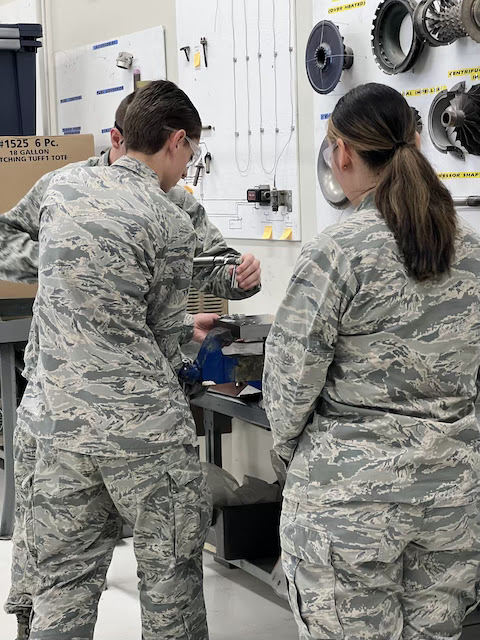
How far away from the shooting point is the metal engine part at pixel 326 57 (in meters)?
3.16

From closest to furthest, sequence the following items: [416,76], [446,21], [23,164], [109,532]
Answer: [109,532] → [446,21] → [416,76] → [23,164]

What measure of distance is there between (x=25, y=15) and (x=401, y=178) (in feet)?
14.7

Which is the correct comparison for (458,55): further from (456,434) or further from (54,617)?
(54,617)

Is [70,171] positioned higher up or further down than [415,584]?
higher up

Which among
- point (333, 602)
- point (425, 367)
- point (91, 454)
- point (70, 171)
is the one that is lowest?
point (333, 602)

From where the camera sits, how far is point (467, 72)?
2760 millimetres

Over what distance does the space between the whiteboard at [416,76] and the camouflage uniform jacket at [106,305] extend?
41.0 inches

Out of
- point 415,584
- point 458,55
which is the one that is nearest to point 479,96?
point 458,55

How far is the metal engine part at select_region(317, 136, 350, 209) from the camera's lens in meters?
3.32

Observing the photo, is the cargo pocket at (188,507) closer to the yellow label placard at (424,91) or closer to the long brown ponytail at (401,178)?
the long brown ponytail at (401,178)

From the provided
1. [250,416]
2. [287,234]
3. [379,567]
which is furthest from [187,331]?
[287,234]

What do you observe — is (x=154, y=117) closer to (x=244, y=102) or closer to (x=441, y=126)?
(x=441, y=126)

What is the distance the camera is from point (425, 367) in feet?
5.66

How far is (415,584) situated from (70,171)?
119 centimetres
